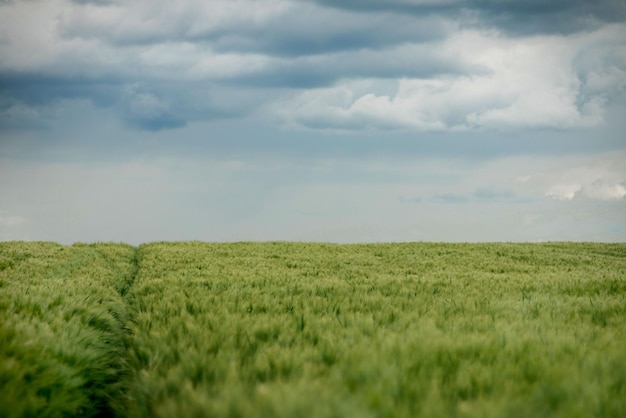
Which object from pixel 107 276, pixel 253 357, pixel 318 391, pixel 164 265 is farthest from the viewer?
pixel 164 265

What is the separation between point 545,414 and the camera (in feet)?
11.8

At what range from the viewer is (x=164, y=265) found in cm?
1628

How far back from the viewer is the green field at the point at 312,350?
380 centimetres

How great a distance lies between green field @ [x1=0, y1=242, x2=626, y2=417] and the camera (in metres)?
3.80

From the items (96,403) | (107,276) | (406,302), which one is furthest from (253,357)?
(107,276)

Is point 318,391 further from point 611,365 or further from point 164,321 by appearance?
point 164,321

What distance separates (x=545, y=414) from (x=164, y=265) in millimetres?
14150

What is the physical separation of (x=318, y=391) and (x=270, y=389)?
36 cm

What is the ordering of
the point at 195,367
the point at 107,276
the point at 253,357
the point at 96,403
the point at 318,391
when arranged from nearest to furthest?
the point at 318,391, the point at 195,367, the point at 253,357, the point at 96,403, the point at 107,276

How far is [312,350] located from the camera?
16.6 ft

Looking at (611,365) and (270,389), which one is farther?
(611,365)

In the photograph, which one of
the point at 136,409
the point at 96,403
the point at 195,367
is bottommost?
the point at 96,403

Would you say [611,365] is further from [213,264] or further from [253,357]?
[213,264]

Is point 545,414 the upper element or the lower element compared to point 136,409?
upper
